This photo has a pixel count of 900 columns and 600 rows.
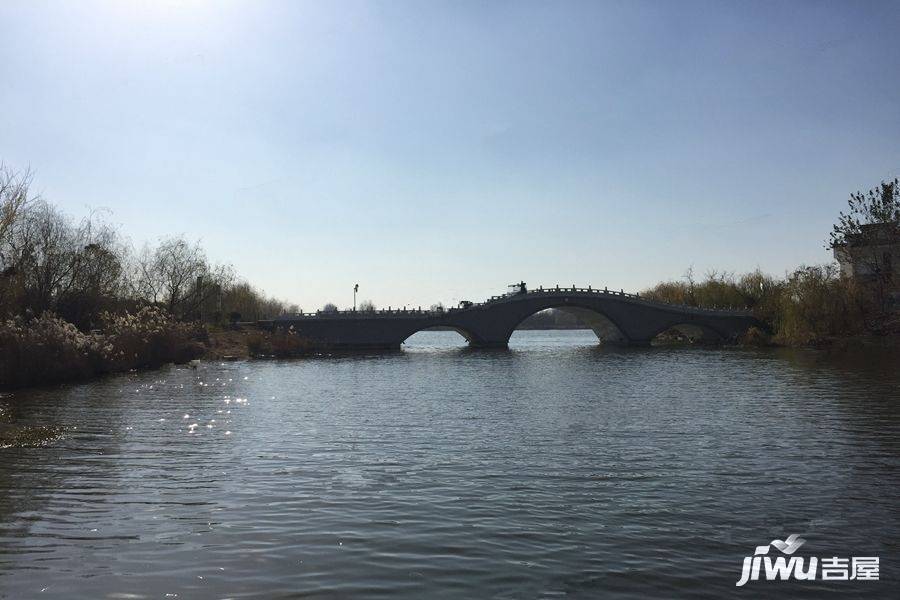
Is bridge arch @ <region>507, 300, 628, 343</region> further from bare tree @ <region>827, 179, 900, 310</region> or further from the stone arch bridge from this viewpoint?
bare tree @ <region>827, 179, 900, 310</region>

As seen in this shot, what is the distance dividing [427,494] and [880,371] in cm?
3213

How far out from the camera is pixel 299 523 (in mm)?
10297

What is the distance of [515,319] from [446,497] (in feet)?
233

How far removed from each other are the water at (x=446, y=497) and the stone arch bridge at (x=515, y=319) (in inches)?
2036

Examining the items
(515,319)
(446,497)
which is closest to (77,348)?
(446,497)

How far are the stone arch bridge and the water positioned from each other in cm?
5173

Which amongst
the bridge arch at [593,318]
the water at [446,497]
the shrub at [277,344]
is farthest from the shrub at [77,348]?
the bridge arch at [593,318]

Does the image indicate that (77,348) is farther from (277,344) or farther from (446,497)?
(446,497)

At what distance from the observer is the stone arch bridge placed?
3049 inches

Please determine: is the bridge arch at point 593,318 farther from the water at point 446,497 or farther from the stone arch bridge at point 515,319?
the water at point 446,497

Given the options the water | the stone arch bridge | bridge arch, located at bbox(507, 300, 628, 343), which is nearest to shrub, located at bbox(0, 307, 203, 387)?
the water

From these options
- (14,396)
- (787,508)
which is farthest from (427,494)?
(14,396)

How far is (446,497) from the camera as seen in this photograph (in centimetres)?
1180

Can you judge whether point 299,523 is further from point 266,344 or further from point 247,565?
point 266,344
